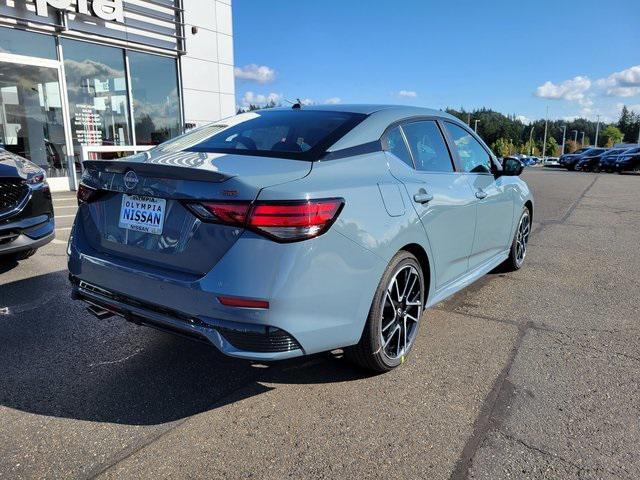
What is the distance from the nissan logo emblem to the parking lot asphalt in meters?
1.16

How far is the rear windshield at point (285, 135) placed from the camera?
2877 millimetres

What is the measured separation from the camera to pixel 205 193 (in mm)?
2393

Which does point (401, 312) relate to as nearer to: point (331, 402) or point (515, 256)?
point (331, 402)

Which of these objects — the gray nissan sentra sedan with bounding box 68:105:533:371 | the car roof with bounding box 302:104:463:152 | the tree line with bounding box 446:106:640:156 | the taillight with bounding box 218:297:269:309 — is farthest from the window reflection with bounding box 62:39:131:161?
the tree line with bounding box 446:106:640:156

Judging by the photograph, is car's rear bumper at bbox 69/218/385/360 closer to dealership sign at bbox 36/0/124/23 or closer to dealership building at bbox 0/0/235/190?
dealership building at bbox 0/0/235/190

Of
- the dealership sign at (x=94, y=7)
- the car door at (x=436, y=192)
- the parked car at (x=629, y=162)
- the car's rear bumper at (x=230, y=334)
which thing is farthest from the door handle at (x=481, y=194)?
the parked car at (x=629, y=162)

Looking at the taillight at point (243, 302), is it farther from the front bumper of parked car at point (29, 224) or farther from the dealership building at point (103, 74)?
the dealership building at point (103, 74)

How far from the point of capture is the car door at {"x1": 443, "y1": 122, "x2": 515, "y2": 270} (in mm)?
4031

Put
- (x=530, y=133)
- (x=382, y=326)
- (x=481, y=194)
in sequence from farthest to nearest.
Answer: (x=530, y=133), (x=481, y=194), (x=382, y=326)

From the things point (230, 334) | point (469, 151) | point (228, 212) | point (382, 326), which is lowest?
point (382, 326)

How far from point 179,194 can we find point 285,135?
97 centimetres

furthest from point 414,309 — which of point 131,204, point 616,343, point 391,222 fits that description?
point 131,204

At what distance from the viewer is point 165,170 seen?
2529mm

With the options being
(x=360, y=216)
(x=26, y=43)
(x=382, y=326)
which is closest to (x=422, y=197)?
(x=360, y=216)
